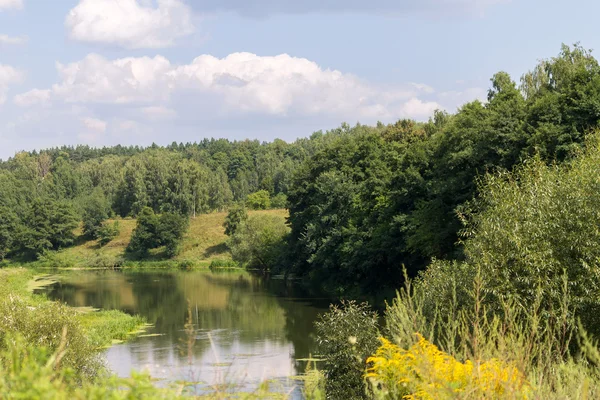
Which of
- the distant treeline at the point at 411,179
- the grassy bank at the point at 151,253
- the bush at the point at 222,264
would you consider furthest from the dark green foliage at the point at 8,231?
the bush at the point at 222,264

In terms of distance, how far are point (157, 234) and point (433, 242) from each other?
234 feet

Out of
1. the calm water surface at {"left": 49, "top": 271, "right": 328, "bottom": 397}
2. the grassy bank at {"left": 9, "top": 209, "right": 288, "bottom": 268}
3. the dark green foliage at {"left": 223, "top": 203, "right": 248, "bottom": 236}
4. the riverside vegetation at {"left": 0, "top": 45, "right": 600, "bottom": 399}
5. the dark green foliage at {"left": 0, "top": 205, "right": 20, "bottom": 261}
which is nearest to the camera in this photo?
the riverside vegetation at {"left": 0, "top": 45, "right": 600, "bottom": 399}

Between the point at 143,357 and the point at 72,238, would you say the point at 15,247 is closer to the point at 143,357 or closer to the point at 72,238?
the point at 72,238

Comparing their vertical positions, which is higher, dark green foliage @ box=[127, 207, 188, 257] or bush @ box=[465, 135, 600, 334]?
bush @ box=[465, 135, 600, 334]

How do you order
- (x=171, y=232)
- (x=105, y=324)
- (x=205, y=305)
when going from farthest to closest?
(x=171, y=232), (x=205, y=305), (x=105, y=324)

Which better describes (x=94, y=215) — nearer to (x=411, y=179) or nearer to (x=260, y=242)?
(x=260, y=242)

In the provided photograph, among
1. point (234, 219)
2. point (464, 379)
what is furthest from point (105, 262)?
point (464, 379)

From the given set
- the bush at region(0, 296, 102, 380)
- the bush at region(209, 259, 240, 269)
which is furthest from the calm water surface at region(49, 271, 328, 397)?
the bush at region(209, 259, 240, 269)

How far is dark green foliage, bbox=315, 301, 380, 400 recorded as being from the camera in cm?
2092

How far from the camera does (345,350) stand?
851 inches

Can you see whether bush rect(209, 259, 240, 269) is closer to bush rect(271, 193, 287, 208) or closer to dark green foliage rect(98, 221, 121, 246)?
dark green foliage rect(98, 221, 121, 246)

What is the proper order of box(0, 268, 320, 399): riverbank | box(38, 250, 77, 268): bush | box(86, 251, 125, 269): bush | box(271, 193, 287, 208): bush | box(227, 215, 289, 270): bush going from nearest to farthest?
box(0, 268, 320, 399): riverbank
box(227, 215, 289, 270): bush
box(86, 251, 125, 269): bush
box(38, 250, 77, 268): bush
box(271, 193, 287, 208): bush

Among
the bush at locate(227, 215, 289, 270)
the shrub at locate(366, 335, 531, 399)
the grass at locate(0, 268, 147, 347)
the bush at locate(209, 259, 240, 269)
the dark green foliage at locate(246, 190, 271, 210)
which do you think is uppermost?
the dark green foliage at locate(246, 190, 271, 210)

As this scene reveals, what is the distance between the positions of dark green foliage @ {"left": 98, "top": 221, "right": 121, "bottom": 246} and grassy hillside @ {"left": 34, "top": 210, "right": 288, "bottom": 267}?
953 mm
